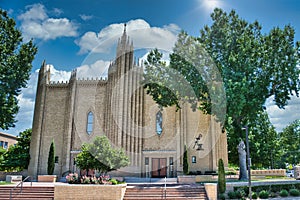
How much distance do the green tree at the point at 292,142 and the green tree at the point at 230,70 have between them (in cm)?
3120

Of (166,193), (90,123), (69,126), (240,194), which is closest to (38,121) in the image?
(69,126)

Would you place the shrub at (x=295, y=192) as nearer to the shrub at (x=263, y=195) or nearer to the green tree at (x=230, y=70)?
the shrub at (x=263, y=195)

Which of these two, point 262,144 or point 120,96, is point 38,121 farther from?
point 262,144

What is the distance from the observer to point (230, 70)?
19.8 meters

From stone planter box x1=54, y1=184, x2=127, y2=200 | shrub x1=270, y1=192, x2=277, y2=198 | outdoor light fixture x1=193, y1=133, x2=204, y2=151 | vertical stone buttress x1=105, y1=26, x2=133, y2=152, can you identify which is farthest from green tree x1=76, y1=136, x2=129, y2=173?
outdoor light fixture x1=193, y1=133, x2=204, y2=151

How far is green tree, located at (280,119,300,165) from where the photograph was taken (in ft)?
159

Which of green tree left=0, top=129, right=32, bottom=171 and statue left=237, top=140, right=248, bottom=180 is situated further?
green tree left=0, top=129, right=32, bottom=171

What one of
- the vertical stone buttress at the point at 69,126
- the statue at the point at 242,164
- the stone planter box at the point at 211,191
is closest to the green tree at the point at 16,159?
the vertical stone buttress at the point at 69,126

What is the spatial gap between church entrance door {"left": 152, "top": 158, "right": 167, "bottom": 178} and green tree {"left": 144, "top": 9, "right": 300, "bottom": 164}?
7426mm

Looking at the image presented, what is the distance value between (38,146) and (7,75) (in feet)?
27.1

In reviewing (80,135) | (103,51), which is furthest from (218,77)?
(80,135)

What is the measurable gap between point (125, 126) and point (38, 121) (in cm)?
990

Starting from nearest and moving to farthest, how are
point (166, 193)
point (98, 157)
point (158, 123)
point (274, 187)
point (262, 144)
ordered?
point (166, 193), point (274, 187), point (98, 157), point (158, 123), point (262, 144)

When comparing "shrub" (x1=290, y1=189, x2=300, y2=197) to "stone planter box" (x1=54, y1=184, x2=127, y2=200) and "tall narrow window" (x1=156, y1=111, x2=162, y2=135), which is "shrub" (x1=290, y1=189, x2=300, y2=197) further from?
"tall narrow window" (x1=156, y1=111, x2=162, y2=135)
